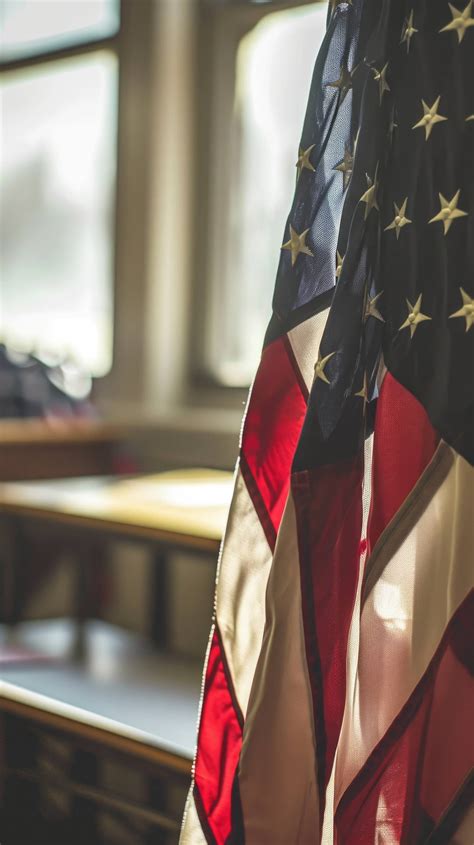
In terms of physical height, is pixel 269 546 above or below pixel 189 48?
below

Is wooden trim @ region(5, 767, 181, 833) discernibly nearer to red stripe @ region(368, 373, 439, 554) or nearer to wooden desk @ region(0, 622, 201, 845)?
wooden desk @ region(0, 622, 201, 845)

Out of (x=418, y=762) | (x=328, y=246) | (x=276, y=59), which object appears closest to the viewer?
(x=418, y=762)

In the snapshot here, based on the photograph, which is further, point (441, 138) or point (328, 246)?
point (328, 246)

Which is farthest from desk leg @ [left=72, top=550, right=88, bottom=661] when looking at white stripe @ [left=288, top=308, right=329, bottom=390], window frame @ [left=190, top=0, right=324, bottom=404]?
white stripe @ [left=288, top=308, right=329, bottom=390]

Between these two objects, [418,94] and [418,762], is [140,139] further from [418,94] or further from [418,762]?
[418,762]

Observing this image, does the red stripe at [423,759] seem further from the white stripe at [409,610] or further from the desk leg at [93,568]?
the desk leg at [93,568]

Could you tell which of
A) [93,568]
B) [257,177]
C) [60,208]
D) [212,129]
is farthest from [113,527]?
[60,208]

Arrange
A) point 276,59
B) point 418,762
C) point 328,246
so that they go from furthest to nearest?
point 276,59 < point 328,246 < point 418,762

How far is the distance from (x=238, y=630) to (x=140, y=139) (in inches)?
72.3

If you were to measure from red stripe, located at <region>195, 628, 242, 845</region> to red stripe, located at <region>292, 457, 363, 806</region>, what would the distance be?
12cm

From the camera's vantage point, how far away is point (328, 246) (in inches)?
49.5

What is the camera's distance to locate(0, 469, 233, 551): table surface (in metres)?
1.70

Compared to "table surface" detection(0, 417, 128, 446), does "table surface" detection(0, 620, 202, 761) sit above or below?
below

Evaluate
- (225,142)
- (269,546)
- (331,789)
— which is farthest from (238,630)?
(225,142)
